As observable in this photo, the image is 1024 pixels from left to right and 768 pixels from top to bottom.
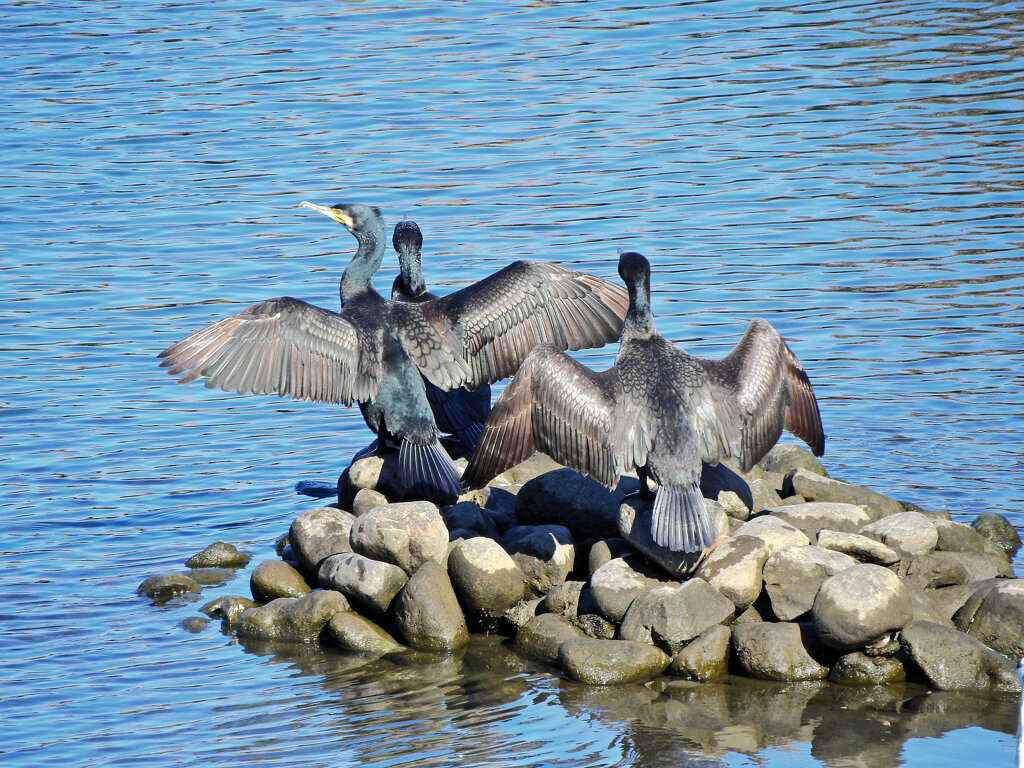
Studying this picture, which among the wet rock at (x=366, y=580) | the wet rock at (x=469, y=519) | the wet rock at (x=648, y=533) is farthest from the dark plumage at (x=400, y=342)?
the wet rock at (x=648, y=533)

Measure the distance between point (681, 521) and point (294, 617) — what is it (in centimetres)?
233

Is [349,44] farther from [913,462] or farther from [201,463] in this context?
[913,462]

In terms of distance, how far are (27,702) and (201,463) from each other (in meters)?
3.55

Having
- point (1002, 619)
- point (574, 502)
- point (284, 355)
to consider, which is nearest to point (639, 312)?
point (574, 502)

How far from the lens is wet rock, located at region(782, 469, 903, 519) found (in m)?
8.55

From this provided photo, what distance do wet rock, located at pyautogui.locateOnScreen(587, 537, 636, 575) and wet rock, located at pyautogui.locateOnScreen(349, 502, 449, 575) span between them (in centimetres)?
85

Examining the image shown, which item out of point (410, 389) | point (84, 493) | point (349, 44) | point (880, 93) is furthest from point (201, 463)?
point (349, 44)

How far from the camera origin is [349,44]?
2272 cm

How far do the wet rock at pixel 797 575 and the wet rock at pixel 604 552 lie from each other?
0.83 m

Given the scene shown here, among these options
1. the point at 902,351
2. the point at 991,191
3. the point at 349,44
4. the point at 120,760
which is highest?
the point at 349,44

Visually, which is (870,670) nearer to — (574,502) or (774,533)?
(774,533)

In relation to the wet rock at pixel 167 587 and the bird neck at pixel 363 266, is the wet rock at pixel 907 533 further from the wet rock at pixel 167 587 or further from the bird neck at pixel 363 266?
the wet rock at pixel 167 587

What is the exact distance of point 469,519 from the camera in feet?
27.8

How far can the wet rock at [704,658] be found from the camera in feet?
23.5
